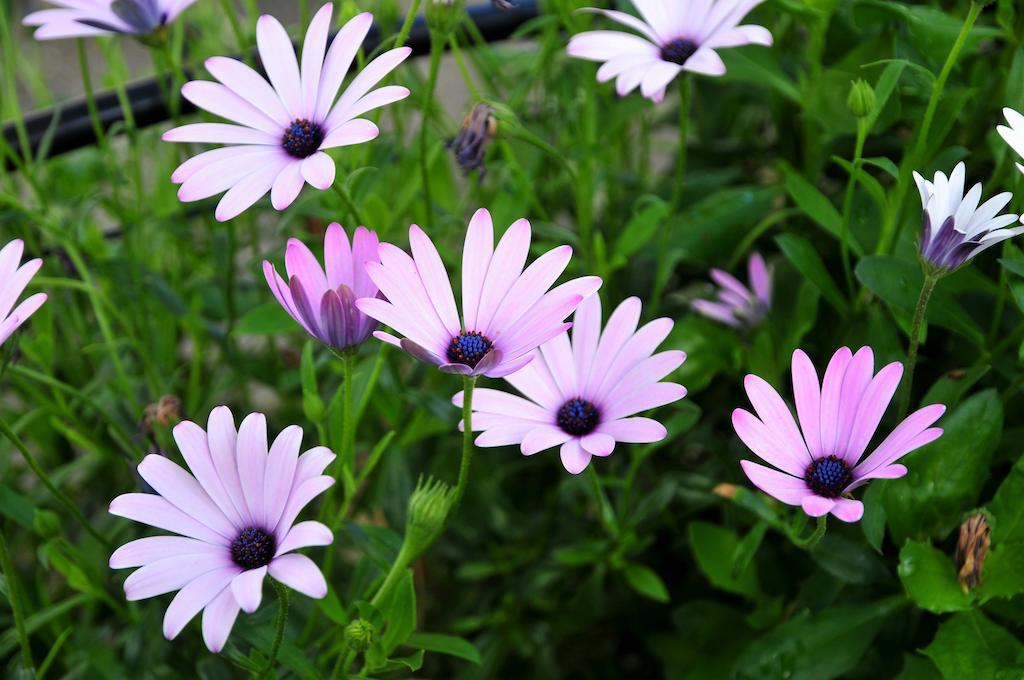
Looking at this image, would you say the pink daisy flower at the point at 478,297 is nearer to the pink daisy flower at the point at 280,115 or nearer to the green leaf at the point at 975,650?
the pink daisy flower at the point at 280,115

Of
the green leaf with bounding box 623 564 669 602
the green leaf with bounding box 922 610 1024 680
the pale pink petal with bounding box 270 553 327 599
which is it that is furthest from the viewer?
the green leaf with bounding box 623 564 669 602

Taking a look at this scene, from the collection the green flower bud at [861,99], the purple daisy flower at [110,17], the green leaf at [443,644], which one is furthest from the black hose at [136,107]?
the green leaf at [443,644]

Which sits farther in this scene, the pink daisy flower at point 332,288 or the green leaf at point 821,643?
the green leaf at point 821,643

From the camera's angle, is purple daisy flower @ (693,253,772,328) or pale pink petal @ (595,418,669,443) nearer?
pale pink petal @ (595,418,669,443)

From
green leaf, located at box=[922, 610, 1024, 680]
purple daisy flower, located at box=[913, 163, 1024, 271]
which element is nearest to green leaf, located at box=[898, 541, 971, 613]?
green leaf, located at box=[922, 610, 1024, 680]

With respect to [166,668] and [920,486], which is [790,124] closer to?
[920,486]

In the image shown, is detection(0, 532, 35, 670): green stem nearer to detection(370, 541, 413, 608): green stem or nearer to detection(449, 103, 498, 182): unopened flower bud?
detection(370, 541, 413, 608): green stem

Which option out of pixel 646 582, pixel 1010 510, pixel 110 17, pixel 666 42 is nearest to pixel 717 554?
pixel 646 582
